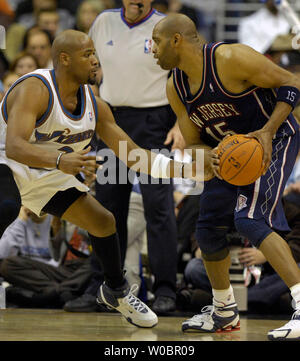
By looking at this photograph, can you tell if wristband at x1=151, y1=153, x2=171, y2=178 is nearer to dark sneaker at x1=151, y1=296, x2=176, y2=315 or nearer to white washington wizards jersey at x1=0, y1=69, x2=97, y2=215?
white washington wizards jersey at x1=0, y1=69, x2=97, y2=215

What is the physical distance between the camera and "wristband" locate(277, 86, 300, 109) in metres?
4.12

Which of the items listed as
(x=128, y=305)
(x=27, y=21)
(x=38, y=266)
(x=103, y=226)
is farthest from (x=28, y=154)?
(x=27, y=21)

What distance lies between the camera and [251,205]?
409 centimetres

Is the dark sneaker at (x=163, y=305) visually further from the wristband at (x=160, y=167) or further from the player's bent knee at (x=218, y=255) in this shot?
the wristband at (x=160, y=167)

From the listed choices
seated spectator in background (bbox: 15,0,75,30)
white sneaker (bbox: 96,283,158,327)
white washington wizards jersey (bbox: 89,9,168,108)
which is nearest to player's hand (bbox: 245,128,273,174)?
white sneaker (bbox: 96,283,158,327)

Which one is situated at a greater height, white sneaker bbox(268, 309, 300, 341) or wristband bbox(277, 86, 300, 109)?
wristband bbox(277, 86, 300, 109)

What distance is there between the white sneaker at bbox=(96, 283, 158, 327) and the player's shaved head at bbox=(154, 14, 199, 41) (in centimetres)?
164

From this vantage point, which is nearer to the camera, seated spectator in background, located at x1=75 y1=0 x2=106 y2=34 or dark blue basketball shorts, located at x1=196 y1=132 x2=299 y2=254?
dark blue basketball shorts, located at x1=196 y1=132 x2=299 y2=254

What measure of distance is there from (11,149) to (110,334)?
4.11ft

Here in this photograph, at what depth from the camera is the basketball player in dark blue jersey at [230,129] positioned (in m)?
4.05

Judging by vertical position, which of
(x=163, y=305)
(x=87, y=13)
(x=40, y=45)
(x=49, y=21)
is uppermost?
(x=87, y=13)

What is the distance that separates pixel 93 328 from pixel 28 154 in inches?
48.4

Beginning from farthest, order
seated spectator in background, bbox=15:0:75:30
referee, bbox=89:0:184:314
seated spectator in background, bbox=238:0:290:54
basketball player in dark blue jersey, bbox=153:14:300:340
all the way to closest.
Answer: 1. seated spectator in background, bbox=15:0:75:30
2. seated spectator in background, bbox=238:0:290:54
3. referee, bbox=89:0:184:314
4. basketball player in dark blue jersey, bbox=153:14:300:340

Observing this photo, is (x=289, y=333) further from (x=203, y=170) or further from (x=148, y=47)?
(x=148, y=47)
